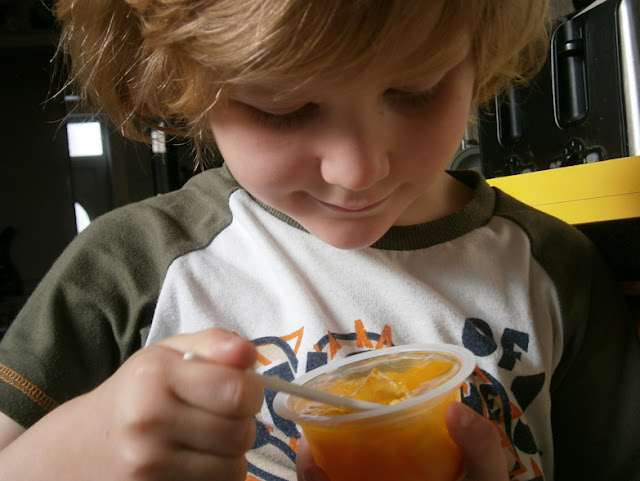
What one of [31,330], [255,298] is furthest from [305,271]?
[31,330]

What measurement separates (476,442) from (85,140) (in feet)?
7.40

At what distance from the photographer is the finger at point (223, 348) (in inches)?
17.6

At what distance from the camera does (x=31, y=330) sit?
0.72m

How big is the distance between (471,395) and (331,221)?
0.94 feet

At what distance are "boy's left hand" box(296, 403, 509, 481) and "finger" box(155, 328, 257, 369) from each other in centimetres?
19

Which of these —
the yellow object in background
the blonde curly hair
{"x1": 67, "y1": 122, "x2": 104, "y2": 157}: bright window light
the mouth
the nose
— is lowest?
the yellow object in background

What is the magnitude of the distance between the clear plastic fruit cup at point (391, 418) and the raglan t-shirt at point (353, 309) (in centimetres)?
16

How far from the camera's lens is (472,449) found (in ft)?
1.89

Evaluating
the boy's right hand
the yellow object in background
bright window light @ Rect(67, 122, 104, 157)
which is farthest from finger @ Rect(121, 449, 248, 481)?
bright window light @ Rect(67, 122, 104, 157)

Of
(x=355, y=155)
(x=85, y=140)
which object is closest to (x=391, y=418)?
(x=355, y=155)

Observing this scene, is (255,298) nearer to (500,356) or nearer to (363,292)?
(363,292)

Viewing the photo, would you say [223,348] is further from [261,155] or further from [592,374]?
[592,374]

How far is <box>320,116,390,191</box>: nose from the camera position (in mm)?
562

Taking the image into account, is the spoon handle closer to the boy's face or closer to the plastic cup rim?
the plastic cup rim
